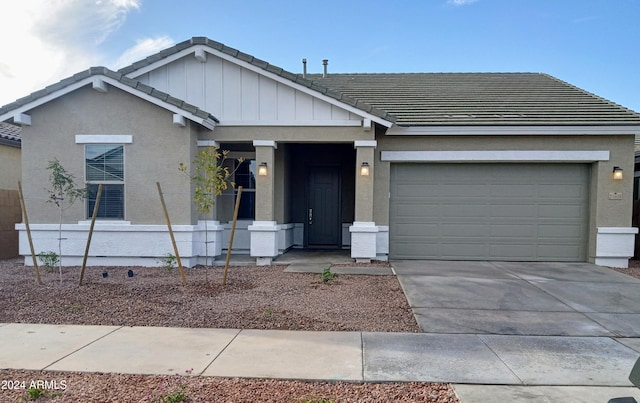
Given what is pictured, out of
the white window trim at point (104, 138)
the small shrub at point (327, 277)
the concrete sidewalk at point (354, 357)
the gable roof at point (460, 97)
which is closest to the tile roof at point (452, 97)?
the gable roof at point (460, 97)

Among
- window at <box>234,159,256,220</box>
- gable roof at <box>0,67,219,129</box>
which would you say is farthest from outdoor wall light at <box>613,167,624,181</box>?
gable roof at <box>0,67,219,129</box>

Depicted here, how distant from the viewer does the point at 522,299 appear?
6.53m

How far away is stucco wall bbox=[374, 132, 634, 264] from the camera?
31.7 feet

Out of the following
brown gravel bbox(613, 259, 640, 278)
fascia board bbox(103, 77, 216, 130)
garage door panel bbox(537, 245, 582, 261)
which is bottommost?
brown gravel bbox(613, 259, 640, 278)

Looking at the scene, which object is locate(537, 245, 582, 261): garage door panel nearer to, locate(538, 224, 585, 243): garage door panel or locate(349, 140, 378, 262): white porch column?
locate(538, 224, 585, 243): garage door panel

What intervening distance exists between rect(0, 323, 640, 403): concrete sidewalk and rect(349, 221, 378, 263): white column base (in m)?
4.61

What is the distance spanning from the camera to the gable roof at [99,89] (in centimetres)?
861

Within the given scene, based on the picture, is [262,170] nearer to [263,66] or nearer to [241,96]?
[241,96]

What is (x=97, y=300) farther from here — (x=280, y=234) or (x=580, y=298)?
(x=580, y=298)

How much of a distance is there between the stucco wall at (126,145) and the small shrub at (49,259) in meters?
1.31

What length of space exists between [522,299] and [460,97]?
7.02m

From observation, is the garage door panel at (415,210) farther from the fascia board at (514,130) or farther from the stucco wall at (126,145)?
the stucco wall at (126,145)

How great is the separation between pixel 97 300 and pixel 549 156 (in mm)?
10375

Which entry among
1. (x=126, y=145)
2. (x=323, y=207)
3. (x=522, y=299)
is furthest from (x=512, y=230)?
(x=126, y=145)
